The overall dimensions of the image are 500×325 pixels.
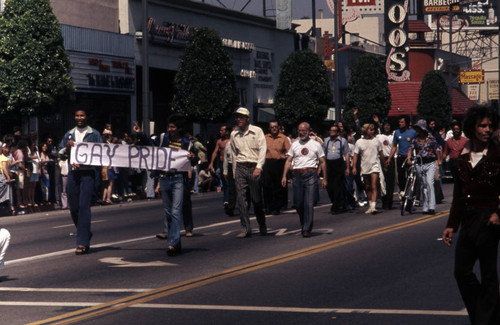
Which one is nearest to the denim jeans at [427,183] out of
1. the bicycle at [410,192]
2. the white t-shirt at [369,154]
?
the bicycle at [410,192]

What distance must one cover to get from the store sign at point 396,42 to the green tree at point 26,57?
45.3 m

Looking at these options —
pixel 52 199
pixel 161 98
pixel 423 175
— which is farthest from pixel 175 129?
pixel 161 98

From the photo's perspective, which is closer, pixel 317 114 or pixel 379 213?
pixel 379 213

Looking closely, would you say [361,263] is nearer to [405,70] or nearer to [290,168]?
[290,168]

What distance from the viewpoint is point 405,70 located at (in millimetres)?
70875

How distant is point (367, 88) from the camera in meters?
58.1

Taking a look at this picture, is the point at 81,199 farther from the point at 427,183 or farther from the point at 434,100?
the point at 434,100

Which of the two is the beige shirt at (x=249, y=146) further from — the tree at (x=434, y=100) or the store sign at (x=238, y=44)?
the tree at (x=434, y=100)

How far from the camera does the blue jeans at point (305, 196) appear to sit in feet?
50.3

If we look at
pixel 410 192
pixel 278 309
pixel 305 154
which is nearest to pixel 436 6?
pixel 410 192

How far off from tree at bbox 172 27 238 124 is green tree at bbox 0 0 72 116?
9623 mm

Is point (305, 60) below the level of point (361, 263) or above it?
above

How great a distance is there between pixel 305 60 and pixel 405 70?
2371 centimetres

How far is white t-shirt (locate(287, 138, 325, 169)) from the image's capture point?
16.1 meters
